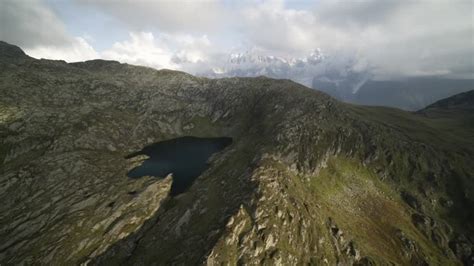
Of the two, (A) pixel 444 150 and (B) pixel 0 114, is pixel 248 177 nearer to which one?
(A) pixel 444 150

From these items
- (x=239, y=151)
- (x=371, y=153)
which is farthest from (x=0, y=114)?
(x=371, y=153)

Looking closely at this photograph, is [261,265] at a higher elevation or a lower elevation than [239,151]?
lower

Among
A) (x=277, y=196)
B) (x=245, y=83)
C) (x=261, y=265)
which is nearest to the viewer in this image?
(x=261, y=265)

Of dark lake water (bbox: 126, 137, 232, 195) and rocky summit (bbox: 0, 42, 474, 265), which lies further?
dark lake water (bbox: 126, 137, 232, 195)

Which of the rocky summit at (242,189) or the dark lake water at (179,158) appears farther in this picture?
the dark lake water at (179,158)
